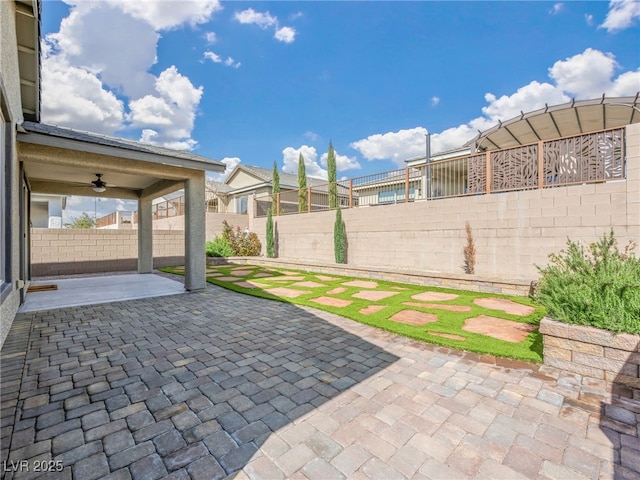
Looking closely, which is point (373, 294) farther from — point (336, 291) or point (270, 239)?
point (270, 239)

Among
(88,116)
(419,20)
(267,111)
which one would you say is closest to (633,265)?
(419,20)

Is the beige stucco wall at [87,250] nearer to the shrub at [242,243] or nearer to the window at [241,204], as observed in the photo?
the shrub at [242,243]

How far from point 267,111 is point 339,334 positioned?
18.3 meters

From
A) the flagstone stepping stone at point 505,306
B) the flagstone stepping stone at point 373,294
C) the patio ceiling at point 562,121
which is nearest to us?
the flagstone stepping stone at point 505,306

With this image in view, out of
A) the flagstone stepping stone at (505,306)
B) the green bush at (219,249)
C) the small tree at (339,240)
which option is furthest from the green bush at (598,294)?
the green bush at (219,249)

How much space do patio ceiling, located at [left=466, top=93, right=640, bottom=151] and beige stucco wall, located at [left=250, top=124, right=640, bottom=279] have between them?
12.7ft

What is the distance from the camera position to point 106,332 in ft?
14.8

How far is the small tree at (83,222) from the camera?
106ft

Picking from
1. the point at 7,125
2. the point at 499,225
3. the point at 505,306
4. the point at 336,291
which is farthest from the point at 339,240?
the point at 7,125

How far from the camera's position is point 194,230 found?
749 cm

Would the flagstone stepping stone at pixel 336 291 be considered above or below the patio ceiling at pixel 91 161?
below

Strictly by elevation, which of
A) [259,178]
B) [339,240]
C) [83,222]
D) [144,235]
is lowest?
[339,240]

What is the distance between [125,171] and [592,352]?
8.69m

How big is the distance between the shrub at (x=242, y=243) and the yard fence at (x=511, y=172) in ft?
21.5
